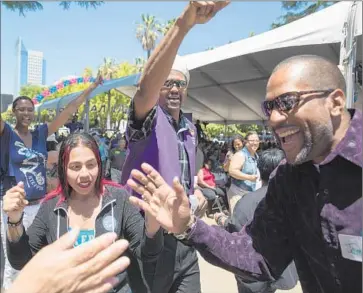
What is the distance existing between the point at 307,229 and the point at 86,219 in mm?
1374

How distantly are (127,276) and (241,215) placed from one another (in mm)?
1323

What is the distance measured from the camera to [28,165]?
3.73 meters

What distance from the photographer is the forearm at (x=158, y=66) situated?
178cm

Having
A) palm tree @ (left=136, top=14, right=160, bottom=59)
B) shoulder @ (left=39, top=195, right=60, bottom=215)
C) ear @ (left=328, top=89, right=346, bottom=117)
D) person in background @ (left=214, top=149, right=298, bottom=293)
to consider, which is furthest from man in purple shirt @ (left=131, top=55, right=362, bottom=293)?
palm tree @ (left=136, top=14, right=160, bottom=59)

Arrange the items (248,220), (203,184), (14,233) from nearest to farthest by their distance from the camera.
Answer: (14,233) < (248,220) < (203,184)

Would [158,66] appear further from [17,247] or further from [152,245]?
[17,247]

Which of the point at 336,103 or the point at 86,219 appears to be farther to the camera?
the point at 86,219

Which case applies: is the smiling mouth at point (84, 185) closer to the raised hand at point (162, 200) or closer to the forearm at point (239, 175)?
the raised hand at point (162, 200)

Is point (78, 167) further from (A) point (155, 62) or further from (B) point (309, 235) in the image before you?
(B) point (309, 235)

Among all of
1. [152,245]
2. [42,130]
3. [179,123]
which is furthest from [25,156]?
[152,245]

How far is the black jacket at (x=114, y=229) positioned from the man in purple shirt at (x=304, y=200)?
2.15ft

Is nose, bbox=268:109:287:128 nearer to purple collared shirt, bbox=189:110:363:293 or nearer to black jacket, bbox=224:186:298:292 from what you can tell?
purple collared shirt, bbox=189:110:363:293

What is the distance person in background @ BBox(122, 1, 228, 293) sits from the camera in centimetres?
179

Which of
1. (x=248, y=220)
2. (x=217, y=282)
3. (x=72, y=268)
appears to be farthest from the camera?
(x=217, y=282)
